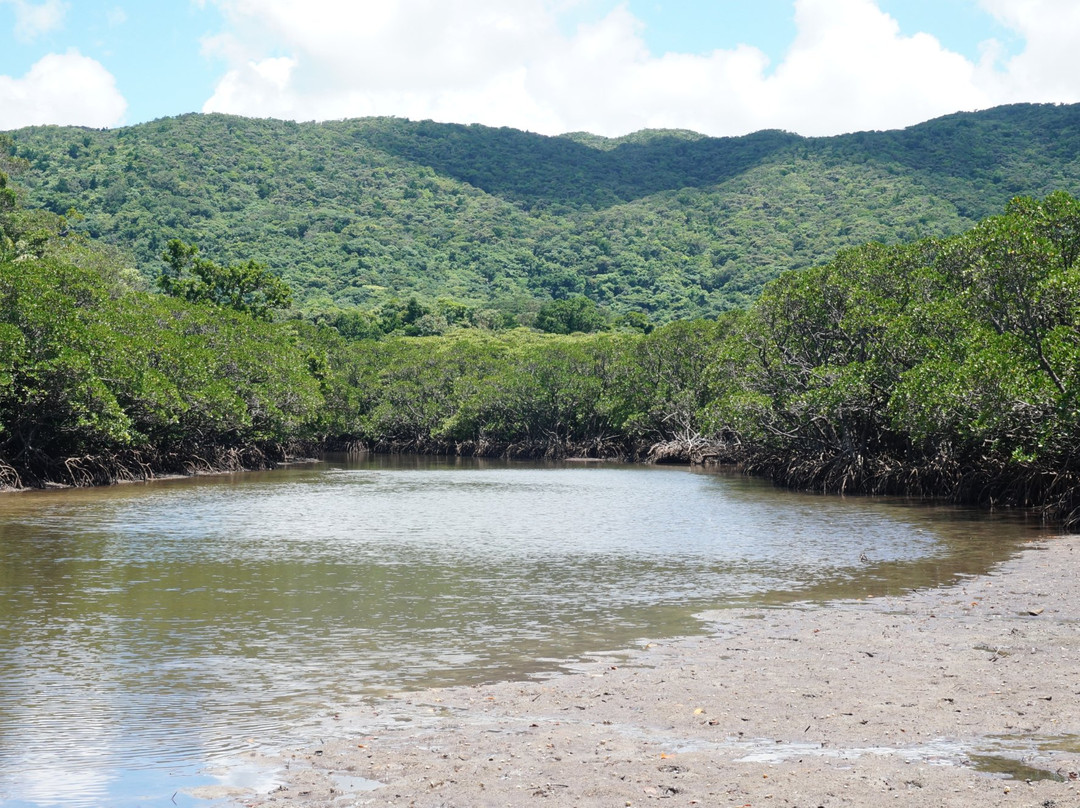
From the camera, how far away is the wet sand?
630cm

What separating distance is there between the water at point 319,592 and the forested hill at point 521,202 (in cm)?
7641

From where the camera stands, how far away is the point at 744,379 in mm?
37406

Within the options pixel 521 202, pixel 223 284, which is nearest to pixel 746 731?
pixel 223 284

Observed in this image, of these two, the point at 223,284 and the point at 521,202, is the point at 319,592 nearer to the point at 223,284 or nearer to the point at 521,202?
the point at 223,284

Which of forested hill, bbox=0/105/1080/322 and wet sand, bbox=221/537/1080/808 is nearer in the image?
wet sand, bbox=221/537/1080/808

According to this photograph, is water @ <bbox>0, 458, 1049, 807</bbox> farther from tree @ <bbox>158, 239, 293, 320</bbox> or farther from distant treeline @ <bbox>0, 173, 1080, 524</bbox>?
tree @ <bbox>158, 239, 293, 320</bbox>

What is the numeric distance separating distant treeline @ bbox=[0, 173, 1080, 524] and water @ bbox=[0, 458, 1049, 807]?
216 cm

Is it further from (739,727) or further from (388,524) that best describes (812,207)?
(739,727)

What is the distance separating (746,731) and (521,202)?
14357 cm

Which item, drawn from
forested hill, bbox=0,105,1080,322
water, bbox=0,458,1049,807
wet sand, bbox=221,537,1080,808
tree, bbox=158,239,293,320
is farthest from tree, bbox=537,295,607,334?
wet sand, bbox=221,537,1080,808

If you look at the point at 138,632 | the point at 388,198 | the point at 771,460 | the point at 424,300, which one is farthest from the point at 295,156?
the point at 138,632

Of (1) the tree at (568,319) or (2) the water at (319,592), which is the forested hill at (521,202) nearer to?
(1) the tree at (568,319)

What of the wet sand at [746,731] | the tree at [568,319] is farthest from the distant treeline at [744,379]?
the tree at [568,319]

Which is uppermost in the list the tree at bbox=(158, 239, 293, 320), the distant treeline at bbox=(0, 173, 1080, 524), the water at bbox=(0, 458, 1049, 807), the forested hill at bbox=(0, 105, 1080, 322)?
the forested hill at bbox=(0, 105, 1080, 322)
